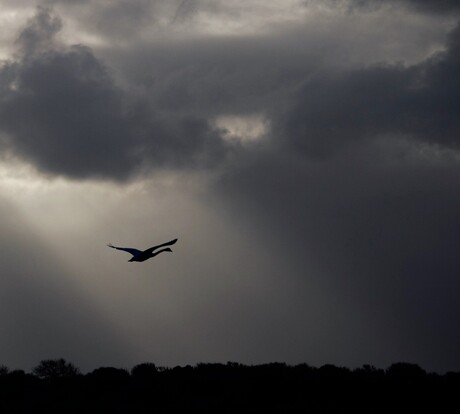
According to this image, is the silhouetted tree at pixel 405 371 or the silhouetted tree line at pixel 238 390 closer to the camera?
the silhouetted tree line at pixel 238 390

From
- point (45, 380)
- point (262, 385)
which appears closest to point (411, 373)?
point (262, 385)

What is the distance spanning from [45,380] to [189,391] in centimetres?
1893

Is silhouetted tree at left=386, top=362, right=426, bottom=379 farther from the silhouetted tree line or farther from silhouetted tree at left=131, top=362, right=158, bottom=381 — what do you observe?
silhouetted tree at left=131, top=362, right=158, bottom=381

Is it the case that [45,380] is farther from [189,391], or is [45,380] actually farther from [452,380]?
[452,380]

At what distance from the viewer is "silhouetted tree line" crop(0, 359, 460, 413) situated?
103438mm

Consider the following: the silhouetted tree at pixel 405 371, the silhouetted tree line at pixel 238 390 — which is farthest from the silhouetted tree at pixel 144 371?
the silhouetted tree at pixel 405 371

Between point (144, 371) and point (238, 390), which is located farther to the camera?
point (144, 371)

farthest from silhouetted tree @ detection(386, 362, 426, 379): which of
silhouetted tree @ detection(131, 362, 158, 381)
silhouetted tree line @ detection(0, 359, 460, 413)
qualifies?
silhouetted tree @ detection(131, 362, 158, 381)

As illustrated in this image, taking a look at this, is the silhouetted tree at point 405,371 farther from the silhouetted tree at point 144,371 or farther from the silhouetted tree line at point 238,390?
the silhouetted tree at point 144,371

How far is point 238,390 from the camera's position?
109812 mm

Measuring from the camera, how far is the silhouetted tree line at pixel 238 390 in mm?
103438

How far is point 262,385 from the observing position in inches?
4405

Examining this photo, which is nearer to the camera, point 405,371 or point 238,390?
point 238,390

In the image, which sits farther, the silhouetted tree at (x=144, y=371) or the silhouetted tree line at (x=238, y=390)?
the silhouetted tree at (x=144, y=371)
